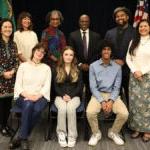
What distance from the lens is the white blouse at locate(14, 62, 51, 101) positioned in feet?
15.9

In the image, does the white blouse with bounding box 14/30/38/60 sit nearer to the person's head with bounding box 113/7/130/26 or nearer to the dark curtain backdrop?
the person's head with bounding box 113/7/130/26

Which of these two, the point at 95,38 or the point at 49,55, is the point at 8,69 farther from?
→ the point at 95,38

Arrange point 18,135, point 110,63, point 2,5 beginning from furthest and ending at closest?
point 2,5, point 110,63, point 18,135

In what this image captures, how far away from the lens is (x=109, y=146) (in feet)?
15.6

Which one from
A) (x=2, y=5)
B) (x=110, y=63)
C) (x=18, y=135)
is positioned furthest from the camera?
(x=2, y=5)

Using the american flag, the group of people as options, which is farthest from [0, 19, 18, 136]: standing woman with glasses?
the american flag

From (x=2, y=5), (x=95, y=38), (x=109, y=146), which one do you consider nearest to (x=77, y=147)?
(x=109, y=146)

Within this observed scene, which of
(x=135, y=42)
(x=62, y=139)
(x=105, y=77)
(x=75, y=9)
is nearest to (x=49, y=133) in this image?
(x=62, y=139)

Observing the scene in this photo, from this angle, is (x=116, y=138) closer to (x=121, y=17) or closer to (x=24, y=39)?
(x=121, y=17)

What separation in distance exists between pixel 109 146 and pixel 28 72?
1.34m

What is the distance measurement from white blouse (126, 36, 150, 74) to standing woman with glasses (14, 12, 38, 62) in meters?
1.38

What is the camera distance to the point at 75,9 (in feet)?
25.4

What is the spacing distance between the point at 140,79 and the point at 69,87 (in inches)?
35.1

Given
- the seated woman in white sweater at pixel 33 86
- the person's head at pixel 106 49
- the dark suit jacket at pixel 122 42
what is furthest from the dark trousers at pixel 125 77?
the seated woman in white sweater at pixel 33 86
